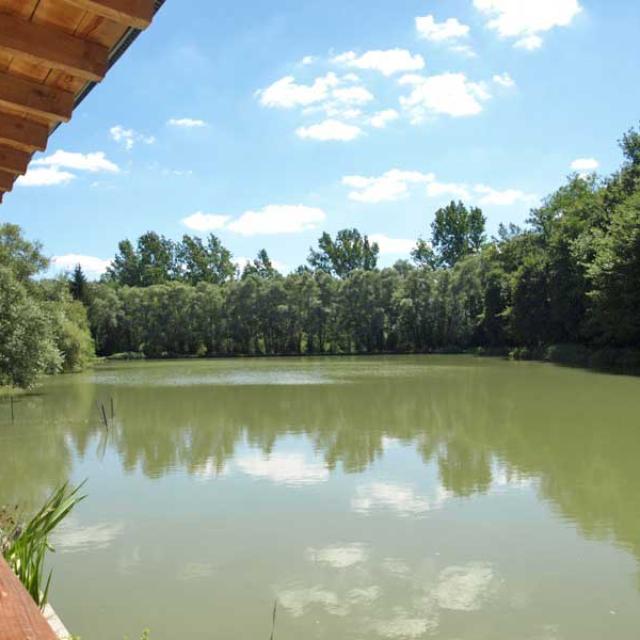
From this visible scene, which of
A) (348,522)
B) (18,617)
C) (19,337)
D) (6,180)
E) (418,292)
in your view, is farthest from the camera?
(418,292)

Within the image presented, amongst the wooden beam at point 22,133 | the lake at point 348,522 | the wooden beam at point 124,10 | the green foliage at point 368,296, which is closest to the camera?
the wooden beam at point 124,10

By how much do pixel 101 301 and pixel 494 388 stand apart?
50.6 m

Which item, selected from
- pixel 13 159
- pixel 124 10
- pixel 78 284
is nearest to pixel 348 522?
pixel 13 159

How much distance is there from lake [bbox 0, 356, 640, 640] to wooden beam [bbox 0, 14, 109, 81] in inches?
165

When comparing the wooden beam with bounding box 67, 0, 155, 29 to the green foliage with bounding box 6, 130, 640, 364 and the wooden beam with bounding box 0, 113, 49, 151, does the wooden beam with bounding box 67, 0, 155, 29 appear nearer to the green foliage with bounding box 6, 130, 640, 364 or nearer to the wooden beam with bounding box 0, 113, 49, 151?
the wooden beam with bounding box 0, 113, 49, 151

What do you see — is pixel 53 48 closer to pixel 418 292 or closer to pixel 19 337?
pixel 19 337

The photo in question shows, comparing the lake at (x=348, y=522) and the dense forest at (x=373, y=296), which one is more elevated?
the dense forest at (x=373, y=296)

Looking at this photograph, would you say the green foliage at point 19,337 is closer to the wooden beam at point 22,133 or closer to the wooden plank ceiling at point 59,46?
the wooden beam at point 22,133

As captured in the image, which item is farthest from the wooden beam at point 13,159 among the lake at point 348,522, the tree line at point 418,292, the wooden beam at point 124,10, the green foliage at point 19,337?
the tree line at point 418,292

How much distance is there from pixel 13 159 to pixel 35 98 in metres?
0.72

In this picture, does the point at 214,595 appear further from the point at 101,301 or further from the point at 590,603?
the point at 101,301

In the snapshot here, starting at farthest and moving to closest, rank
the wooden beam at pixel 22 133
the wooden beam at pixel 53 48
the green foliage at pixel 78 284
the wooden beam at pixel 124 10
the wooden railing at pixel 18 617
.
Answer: the green foliage at pixel 78 284 < the wooden beam at pixel 22 133 < the wooden beam at pixel 53 48 < the wooden beam at pixel 124 10 < the wooden railing at pixel 18 617

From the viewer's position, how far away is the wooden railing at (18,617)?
Result: 96 centimetres

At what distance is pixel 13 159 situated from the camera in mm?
3049
